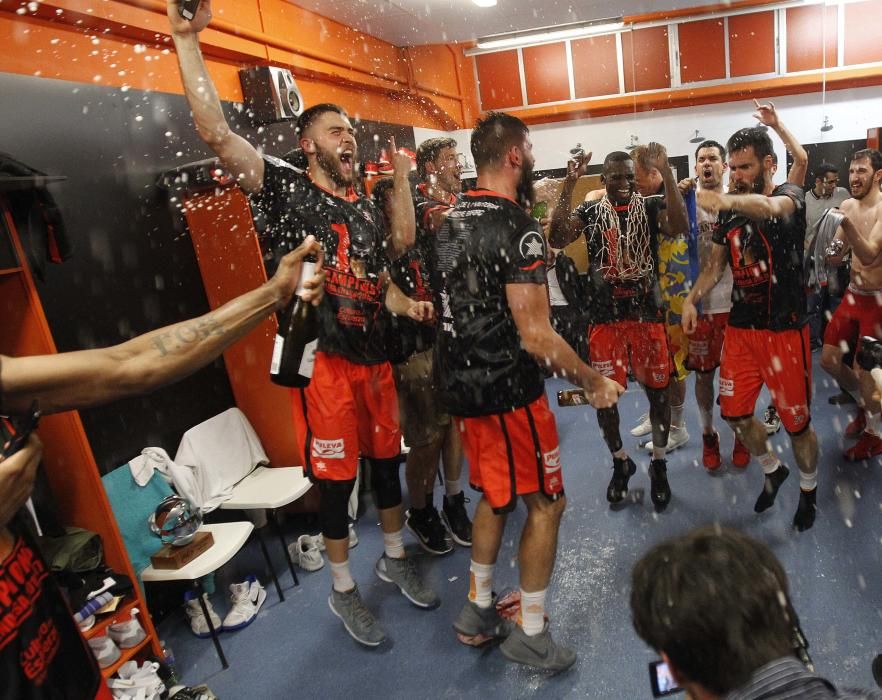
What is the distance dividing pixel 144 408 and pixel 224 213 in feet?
3.82

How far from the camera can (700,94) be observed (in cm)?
860

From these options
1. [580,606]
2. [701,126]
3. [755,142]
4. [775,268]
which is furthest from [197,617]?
[701,126]

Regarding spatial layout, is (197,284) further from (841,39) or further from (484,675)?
(841,39)

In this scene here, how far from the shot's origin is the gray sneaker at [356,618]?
2.61m

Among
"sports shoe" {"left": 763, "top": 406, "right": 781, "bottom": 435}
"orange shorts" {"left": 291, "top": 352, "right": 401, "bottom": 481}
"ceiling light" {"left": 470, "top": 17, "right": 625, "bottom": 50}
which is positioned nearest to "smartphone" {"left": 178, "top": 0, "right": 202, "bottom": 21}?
"orange shorts" {"left": 291, "top": 352, "right": 401, "bottom": 481}

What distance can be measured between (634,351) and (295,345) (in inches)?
86.1

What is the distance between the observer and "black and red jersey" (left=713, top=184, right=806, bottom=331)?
2.93 metres

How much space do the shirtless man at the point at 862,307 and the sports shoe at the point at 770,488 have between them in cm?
71

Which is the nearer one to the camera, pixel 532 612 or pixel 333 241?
pixel 532 612

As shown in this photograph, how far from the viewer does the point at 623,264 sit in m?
3.43

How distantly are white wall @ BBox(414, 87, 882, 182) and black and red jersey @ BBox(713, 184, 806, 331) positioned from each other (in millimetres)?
5742

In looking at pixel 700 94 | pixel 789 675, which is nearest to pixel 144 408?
pixel 789 675

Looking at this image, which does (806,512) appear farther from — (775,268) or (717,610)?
(717,610)

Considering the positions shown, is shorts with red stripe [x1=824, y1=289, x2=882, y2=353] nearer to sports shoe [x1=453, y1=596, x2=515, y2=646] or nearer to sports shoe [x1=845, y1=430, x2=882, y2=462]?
sports shoe [x1=845, y1=430, x2=882, y2=462]
